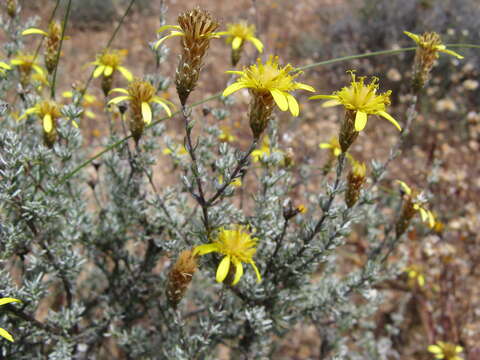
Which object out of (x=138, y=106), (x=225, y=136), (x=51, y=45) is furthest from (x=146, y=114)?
(x=225, y=136)

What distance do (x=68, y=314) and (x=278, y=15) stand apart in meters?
7.46

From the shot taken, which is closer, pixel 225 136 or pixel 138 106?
pixel 138 106

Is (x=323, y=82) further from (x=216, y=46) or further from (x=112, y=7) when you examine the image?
(x=112, y=7)

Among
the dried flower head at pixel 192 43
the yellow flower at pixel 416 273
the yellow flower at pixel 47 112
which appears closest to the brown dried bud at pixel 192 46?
the dried flower head at pixel 192 43

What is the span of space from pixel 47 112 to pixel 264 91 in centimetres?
126

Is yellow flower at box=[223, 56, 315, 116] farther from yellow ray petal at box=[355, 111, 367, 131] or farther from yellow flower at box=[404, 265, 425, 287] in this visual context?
yellow flower at box=[404, 265, 425, 287]

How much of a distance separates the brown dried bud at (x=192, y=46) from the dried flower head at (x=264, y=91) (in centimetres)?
14

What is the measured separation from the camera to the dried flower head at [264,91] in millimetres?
1459

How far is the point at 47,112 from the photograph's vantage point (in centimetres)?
212

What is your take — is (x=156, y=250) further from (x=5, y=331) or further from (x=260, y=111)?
(x=260, y=111)

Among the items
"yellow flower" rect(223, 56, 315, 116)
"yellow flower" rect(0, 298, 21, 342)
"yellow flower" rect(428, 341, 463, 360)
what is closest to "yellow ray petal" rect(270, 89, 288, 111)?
"yellow flower" rect(223, 56, 315, 116)

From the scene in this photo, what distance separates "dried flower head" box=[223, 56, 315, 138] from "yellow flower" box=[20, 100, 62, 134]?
1.11 m

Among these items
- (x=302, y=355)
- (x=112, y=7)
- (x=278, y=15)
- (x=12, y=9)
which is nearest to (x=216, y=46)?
(x=278, y=15)

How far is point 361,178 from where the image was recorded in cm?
175
